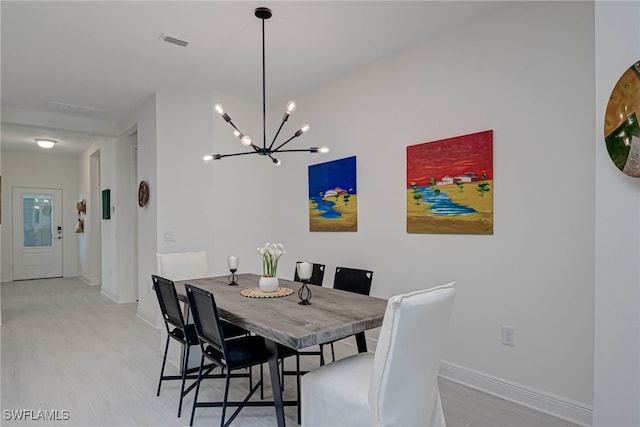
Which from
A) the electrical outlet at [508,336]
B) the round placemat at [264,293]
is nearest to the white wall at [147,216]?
the round placemat at [264,293]

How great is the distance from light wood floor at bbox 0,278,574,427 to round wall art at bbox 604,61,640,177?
5.35 ft

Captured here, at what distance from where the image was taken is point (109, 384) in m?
2.96

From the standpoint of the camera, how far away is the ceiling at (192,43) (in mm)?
2729

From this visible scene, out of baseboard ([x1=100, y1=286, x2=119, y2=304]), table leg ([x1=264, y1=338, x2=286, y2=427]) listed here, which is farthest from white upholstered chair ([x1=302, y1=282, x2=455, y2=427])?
baseboard ([x1=100, y1=286, x2=119, y2=304])

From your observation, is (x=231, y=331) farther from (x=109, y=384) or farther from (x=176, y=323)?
(x=109, y=384)

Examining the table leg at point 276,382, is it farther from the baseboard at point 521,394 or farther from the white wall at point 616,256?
the baseboard at point 521,394

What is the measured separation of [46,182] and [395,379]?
9403 millimetres

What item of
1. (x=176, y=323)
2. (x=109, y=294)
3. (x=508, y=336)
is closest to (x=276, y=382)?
(x=176, y=323)

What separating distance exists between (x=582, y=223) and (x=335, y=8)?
2.12m

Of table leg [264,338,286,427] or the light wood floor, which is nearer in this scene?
table leg [264,338,286,427]

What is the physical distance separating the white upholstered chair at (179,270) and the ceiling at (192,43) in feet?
6.01

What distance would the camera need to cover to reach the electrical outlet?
104 inches

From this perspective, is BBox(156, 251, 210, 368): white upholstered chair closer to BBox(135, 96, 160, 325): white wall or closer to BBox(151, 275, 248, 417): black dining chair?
BBox(151, 275, 248, 417): black dining chair

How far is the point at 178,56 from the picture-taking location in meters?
3.53
